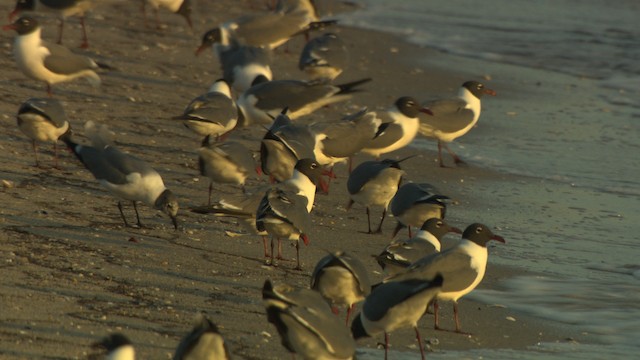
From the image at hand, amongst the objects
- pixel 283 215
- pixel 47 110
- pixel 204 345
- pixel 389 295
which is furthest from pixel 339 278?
pixel 47 110

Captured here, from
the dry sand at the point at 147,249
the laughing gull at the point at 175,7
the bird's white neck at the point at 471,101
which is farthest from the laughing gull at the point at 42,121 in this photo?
the laughing gull at the point at 175,7

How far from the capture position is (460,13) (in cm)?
2217

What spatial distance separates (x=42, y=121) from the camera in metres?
10.3

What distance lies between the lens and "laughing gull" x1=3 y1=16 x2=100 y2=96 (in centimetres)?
1263

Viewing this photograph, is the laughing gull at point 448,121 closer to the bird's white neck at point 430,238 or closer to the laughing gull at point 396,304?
the bird's white neck at point 430,238

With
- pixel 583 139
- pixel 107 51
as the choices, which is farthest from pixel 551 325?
pixel 107 51

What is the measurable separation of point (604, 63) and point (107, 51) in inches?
272

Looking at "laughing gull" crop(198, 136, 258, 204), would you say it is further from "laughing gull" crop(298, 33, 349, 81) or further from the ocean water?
"laughing gull" crop(298, 33, 349, 81)

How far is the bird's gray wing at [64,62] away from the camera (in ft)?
41.4

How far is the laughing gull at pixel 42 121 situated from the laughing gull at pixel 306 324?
190 inches

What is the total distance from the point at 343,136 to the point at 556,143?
11.0ft

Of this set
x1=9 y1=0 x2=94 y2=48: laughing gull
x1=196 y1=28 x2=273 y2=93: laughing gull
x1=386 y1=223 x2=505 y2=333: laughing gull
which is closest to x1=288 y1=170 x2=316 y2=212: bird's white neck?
x1=386 y1=223 x2=505 y2=333: laughing gull

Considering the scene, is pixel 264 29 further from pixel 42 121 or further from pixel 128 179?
pixel 128 179

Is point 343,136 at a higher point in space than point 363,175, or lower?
lower
